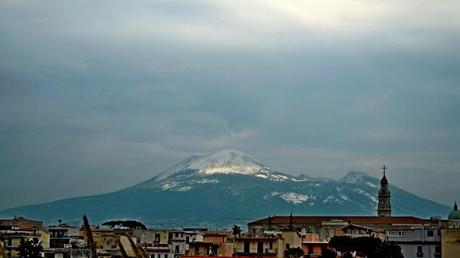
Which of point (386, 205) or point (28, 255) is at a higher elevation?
point (386, 205)

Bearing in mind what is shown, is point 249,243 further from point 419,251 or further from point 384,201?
point 384,201

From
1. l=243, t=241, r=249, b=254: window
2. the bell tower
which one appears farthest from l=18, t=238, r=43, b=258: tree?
the bell tower

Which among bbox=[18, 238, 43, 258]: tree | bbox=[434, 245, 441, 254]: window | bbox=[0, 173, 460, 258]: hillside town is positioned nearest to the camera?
bbox=[434, 245, 441, 254]: window

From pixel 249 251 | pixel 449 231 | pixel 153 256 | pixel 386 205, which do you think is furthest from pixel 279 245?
pixel 386 205

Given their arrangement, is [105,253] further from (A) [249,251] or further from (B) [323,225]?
(B) [323,225]

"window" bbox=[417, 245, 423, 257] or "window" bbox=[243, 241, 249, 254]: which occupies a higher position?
"window" bbox=[243, 241, 249, 254]

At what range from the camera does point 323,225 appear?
123688 mm

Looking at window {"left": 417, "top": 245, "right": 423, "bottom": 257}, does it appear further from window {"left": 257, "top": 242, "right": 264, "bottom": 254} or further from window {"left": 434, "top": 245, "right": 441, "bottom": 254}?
window {"left": 257, "top": 242, "right": 264, "bottom": 254}

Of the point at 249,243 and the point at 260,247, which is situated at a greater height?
the point at 249,243

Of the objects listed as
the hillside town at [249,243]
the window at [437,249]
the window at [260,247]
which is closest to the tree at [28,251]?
the hillside town at [249,243]

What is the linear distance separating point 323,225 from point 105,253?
5680cm

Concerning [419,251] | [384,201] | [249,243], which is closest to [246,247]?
[249,243]

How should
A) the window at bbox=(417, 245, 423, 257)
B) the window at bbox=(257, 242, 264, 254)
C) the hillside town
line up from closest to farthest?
the hillside town → the window at bbox=(417, 245, 423, 257) → the window at bbox=(257, 242, 264, 254)

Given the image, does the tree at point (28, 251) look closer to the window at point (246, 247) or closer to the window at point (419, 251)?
the window at point (246, 247)
